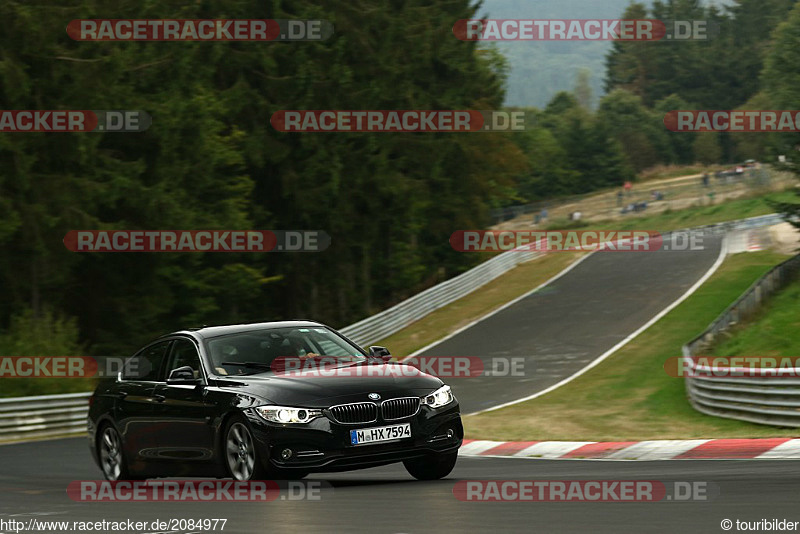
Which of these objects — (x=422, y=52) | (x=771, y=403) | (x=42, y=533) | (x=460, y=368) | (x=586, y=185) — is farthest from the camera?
(x=586, y=185)

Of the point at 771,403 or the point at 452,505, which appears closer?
the point at 452,505

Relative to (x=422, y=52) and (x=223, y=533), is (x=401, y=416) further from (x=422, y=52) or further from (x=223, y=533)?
(x=422, y=52)

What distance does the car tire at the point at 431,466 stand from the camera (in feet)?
37.6

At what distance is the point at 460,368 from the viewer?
114 ft

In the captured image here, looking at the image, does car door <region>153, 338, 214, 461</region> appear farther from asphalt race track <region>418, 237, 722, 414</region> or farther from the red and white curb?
asphalt race track <region>418, 237, 722, 414</region>

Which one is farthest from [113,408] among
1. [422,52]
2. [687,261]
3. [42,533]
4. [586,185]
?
[586,185]

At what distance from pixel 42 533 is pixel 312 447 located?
2.46m

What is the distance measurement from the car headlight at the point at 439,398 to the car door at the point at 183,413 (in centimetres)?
189

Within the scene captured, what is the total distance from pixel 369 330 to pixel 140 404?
29071 millimetres

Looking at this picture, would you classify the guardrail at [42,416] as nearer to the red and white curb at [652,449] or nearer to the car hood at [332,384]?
the red and white curb at [652,449]

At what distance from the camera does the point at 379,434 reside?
10695mm

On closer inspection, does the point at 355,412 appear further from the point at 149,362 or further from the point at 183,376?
the point at 149,362

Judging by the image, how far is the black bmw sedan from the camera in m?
10.6

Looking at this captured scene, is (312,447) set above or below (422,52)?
below
